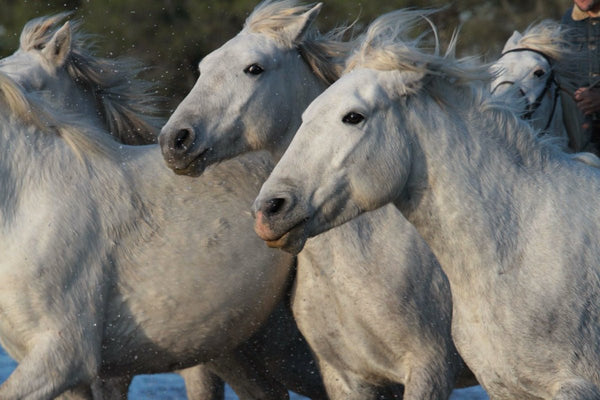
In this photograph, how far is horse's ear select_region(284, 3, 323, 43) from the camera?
5.74 meters

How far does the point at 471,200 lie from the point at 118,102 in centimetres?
316

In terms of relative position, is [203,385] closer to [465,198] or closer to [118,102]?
[118,102]

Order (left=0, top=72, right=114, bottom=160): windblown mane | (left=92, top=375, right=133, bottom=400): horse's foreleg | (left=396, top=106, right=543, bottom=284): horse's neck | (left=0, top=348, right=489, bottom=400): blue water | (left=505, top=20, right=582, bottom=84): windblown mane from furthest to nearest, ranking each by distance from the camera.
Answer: (left=0, top=348, right=489, bottom=400): blue water, (left=505, top=20, right=582, bottom=84): windblown mane, (left=92, top=375, right=133, bottom=400): horse's foreleg, (left=0, top=72, right=114, bottom=160): windblown mane, (left=396, top=106, right=543, bottom=284): horse's neck

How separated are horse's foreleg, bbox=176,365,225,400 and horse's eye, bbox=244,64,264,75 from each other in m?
2.24

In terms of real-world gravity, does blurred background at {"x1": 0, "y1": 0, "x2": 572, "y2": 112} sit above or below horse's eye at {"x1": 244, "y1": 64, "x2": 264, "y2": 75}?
below

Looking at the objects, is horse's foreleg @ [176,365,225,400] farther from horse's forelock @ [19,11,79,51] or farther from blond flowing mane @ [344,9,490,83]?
blond flowing mane @ [344,9,490,83]

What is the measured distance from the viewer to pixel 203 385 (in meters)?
7.11

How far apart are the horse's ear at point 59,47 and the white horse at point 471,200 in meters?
3.06

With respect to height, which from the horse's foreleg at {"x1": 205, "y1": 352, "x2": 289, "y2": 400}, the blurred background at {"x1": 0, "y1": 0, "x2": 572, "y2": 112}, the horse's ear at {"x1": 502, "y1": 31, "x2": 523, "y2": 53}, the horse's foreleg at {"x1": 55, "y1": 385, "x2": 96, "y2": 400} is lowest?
the blurred background at {"x1": 0, "y1": 0, "x2": 572, "y2": 112}

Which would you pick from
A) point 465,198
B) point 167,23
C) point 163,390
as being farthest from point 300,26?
point 167,23

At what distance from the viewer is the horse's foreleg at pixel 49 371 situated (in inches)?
204

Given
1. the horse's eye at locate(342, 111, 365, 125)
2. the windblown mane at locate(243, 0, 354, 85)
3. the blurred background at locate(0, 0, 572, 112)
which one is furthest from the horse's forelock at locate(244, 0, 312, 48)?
the blurred background at locate(0, 0, 572, 112)

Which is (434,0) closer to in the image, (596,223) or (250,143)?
(250,143)

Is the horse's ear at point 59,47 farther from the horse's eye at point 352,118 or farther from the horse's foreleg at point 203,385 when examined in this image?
the horse's eye at point 352,118
